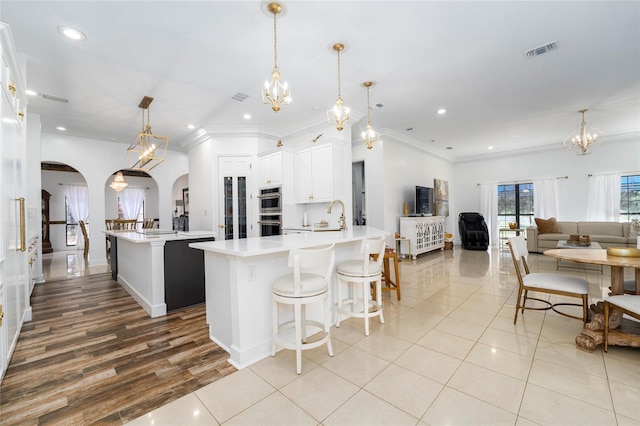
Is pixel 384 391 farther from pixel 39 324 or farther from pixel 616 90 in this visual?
pixel 616 90

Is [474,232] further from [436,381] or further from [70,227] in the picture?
[70,227]

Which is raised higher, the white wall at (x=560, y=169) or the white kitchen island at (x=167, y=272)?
the white wall at (x=560, y=169)

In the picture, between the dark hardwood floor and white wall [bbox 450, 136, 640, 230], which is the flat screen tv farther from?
the dark hardwood floor

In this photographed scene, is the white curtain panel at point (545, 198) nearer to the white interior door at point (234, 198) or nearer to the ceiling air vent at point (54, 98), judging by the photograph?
the white interior door at point (234, 198)

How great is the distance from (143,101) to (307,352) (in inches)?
171

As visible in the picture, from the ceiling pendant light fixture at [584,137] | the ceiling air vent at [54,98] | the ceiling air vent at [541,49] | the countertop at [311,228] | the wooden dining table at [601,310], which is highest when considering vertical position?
the ceiling air vent at [54,98]

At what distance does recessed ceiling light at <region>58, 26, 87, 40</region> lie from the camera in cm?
259

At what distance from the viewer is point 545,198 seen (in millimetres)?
7812

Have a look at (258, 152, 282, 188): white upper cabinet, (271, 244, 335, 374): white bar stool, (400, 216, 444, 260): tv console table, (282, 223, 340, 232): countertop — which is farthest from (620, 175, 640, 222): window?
(271, 244, 335, 374): white bar stool

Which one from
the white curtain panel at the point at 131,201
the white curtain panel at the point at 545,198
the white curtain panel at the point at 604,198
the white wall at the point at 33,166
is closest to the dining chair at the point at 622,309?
the white curtain panel at the point at 604,198

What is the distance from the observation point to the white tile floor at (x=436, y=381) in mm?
1633

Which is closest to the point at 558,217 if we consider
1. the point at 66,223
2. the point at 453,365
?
the point at 453,365

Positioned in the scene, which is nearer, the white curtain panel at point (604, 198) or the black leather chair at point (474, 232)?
the white curtain panel at point (604, 198)

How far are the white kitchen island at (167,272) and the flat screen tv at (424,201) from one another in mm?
5081
